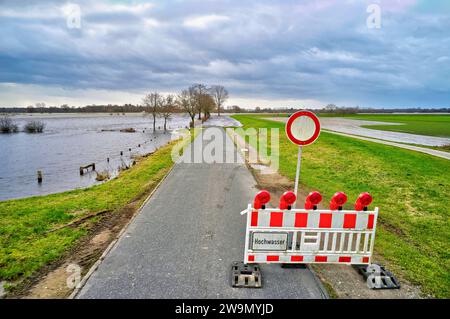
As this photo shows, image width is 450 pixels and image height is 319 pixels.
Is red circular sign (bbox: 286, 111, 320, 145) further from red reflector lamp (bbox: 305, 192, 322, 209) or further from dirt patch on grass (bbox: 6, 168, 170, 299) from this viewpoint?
dirt patch on grass (bbox: 6, 168, 170, 299)

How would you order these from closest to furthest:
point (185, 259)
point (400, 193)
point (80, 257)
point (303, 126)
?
point (185, 259) → point (80, 257) → point (303, 126) → point (400, 193)

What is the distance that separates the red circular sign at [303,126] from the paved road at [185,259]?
2302 mm

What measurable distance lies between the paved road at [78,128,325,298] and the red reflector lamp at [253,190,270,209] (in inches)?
42.9

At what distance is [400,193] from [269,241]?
22.7ft

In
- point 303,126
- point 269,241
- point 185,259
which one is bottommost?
point 185,259

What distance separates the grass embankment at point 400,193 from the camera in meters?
4.62

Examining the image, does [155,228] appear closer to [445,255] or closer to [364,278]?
[364,278]

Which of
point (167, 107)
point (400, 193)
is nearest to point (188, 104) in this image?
point (167, 107)

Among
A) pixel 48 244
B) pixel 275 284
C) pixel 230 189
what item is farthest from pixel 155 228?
pixel 230 189

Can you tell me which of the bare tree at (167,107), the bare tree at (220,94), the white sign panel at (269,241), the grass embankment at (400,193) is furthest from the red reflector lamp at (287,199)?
the bare tree at (220,94)

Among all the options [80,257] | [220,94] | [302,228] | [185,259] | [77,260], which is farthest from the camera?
[220,94]

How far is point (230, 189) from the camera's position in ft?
29.7

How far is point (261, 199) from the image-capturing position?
404 cm

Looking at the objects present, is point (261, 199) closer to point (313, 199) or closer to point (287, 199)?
point (287, 199)
